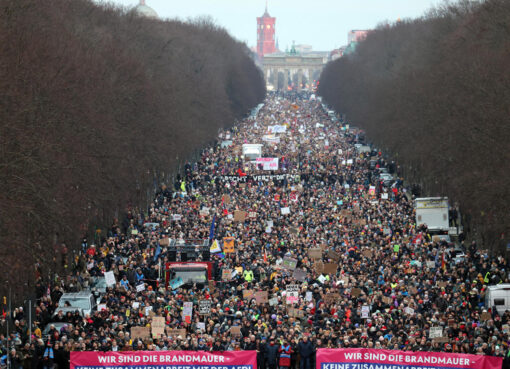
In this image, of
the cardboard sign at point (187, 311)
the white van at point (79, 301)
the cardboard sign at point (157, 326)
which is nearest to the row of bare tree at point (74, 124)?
the white van at point (79, 301)

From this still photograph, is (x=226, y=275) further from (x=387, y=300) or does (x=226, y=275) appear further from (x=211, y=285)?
(x=387, y=300)

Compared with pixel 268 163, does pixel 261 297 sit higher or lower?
lower

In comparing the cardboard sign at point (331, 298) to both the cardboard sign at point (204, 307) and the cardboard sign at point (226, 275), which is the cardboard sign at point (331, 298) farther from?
the cardboard sign at point (226, 275)

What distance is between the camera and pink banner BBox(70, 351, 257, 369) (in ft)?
69.4

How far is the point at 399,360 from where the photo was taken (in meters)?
21.1

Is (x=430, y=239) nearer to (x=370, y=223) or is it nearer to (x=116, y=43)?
(x=370, y=223)

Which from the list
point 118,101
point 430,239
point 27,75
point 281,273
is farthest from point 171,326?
point 118,101

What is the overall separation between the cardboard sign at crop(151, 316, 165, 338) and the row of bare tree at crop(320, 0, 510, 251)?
1223 cm

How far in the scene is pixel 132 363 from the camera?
21.2 m

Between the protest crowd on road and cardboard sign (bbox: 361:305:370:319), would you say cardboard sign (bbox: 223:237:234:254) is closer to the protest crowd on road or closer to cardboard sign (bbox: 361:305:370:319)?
the protest crowd on road

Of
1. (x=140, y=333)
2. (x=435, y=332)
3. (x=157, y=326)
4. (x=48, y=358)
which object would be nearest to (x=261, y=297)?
(x=157, y=326)

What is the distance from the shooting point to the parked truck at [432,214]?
140 ft

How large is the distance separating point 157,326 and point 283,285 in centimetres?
656

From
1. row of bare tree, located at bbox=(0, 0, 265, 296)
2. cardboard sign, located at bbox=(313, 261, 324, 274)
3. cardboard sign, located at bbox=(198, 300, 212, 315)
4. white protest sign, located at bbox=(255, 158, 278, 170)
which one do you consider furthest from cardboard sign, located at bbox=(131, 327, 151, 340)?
white protest sign, located at bbox=(255, 158, 278, 170)
